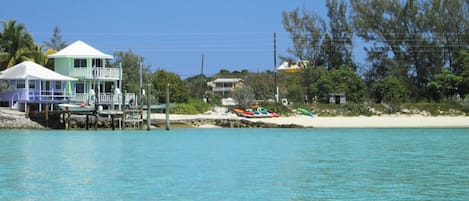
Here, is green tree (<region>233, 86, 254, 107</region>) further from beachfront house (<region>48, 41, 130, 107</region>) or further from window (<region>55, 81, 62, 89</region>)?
window (<region>55, 81, 62, 89</region>)

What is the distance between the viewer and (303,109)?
2347 inches

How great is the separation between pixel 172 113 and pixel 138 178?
1300 inches

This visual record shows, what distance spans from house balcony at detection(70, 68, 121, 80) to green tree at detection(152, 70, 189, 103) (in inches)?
214

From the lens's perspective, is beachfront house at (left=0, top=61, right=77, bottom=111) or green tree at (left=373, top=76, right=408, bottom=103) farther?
green tree at (left=373, top=76, right=408, bottom=103)

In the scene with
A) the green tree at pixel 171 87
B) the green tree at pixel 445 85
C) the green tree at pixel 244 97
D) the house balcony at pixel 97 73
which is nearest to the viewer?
the house balcony at pixel 97 73

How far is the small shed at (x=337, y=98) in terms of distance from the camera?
207 feet

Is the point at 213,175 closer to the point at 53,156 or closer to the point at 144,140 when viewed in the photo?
the point at 53,156

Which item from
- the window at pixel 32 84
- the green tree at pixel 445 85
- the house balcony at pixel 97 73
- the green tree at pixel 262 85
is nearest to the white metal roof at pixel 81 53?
the house balcony at pixel 97 73

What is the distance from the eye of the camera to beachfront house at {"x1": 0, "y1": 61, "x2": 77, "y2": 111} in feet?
172

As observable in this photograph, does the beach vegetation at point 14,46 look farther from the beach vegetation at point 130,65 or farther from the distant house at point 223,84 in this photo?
the distant house at point 223,84

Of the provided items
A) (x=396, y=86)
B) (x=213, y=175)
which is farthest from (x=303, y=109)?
(x=213, y=175)

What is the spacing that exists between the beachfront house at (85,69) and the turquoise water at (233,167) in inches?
395

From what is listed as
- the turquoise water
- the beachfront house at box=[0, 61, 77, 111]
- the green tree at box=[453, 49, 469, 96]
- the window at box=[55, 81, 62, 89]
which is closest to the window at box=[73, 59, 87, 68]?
the window at box=[55, 81, 62, 89]

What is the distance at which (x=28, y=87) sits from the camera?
52844 mm
